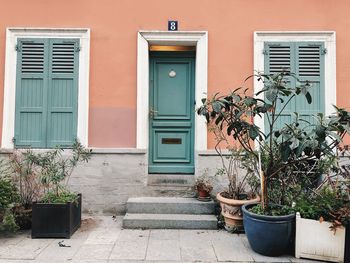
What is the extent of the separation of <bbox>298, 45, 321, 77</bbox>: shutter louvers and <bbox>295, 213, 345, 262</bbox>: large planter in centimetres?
277

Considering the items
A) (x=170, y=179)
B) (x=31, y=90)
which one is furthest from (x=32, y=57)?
(x=170, y=179)

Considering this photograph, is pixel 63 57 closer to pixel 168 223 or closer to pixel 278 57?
pixel 168 223

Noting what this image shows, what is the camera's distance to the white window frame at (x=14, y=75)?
5488 millimetres

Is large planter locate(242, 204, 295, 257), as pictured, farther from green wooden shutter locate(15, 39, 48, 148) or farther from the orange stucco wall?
green wooden shutter locate(15, 39, 48, 148)

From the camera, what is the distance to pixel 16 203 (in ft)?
15.7

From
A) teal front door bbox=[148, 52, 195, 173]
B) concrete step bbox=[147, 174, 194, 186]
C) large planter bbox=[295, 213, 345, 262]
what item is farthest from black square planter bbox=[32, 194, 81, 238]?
large planter bbox=[295, 213, 345, 262]

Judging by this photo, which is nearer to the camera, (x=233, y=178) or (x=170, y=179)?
(x=233, y=178)

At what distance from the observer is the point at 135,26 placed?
221 inches

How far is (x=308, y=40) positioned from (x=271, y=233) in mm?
3458

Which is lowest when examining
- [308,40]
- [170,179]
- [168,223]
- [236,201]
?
[168,223]

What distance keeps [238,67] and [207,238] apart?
287cm

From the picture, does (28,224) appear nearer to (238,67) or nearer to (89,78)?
(89,78)

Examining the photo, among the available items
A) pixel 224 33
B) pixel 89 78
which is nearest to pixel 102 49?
pixel 89 78

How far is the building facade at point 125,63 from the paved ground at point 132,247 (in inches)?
39.1
